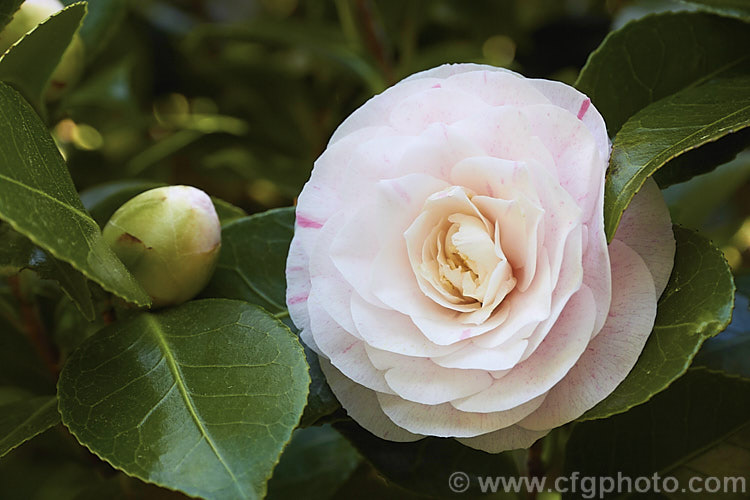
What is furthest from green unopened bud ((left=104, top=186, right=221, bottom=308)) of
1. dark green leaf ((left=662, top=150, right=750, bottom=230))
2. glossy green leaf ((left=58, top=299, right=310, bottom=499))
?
dark green leaf ((left=662, top=150, right=750, bottom=230))

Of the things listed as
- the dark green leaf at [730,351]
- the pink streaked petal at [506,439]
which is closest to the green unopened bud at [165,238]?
the pink streaked petal at [506,439]

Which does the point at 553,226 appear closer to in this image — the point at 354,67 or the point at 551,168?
the point at 551,168

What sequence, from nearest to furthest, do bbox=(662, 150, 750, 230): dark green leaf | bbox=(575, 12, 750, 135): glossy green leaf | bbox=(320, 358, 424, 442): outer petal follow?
1. bbox=(320, 358, 424, 442): outer petal
2. bbox=(575, 12, 750, 135): glossy green leaf
3. bbox=(662, 150, 750, 230): dark green leaf

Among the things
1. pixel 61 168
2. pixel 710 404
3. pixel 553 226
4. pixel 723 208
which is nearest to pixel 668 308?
pixel 553 226

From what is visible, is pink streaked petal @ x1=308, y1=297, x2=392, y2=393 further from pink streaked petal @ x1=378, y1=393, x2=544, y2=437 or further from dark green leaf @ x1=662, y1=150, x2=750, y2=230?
dark green leaf @ x1=662, y1=150, x2=750, y2=230

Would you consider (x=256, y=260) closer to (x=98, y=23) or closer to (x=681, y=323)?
(x=681, y=323)

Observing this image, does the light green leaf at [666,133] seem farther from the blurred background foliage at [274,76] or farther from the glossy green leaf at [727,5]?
the blurred background foliage at [274,76]

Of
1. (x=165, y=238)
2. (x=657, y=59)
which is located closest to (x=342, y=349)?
(x=165, y=238)
